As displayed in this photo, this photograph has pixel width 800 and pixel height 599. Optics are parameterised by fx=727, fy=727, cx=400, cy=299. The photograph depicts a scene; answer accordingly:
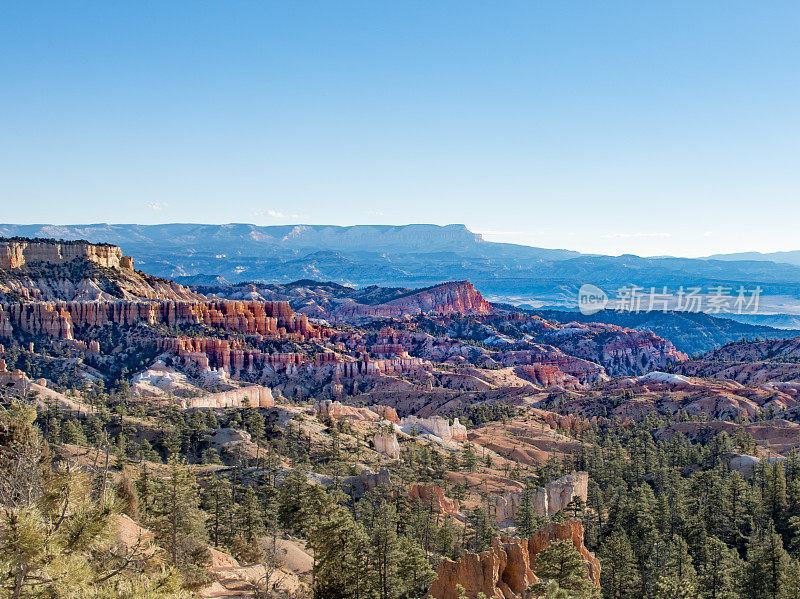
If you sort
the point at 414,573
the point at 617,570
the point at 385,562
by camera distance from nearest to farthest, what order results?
the point at 385,562 → the point at 414,573 → the point at 617,570

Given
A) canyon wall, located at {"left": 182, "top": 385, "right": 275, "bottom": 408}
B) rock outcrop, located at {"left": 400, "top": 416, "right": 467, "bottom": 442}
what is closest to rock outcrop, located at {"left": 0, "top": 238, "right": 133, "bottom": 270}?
canyon wall, located at {"left": 182, "top": 385, "right": 275, "bottom": 408}

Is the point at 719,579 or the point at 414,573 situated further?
the point at 719,579

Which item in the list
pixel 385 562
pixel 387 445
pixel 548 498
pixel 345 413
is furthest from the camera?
pixel 345 413

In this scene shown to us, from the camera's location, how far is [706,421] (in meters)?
99.6

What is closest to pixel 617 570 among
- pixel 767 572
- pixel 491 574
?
pixel 767 572

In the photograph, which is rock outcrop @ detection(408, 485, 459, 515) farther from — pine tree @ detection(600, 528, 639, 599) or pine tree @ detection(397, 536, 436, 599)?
pine tree @ detection(397, 536, 436, 599)

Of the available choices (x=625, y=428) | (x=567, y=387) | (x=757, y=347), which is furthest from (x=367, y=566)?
(x=757, y=347)

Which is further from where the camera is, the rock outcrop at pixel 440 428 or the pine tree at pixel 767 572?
the rock outcrop at pixel 440 428

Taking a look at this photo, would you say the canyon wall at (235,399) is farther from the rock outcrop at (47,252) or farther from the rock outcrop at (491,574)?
the rock outcrop at (47,252)

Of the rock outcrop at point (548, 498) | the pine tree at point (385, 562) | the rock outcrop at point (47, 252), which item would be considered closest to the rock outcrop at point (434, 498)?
the rock outcrop at point (548, 498)

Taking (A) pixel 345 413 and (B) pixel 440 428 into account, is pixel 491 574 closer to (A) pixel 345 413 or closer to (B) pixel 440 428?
(A) pixel 345 413

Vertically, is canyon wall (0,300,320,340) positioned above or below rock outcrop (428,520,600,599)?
below

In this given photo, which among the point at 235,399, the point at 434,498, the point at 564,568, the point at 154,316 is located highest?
A: the point at 564,568

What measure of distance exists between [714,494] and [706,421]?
43542 millimetres
